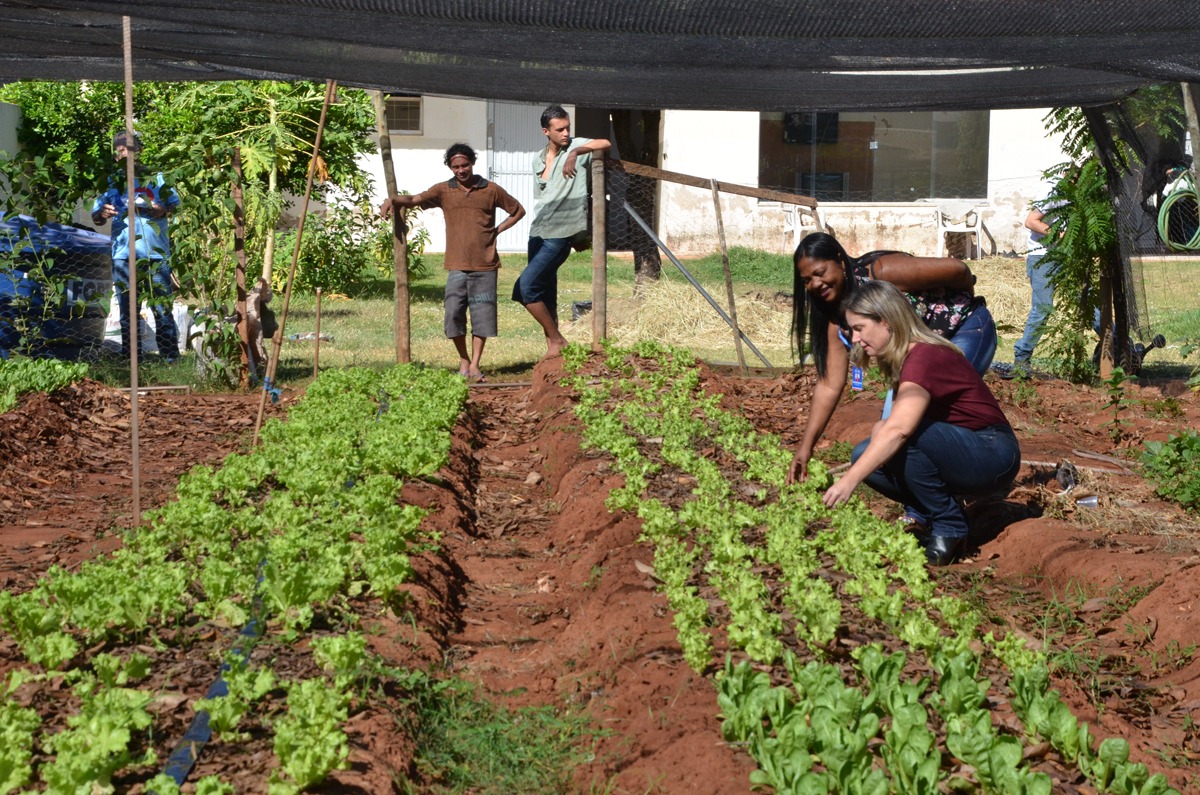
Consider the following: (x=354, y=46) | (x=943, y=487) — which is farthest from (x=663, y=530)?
(x=354, y=46)

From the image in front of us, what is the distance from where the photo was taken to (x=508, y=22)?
589 centimetres

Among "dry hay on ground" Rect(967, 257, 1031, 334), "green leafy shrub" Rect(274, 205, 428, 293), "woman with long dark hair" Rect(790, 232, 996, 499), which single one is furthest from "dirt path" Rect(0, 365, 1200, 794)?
"green leafy shrub" Rect(274, 205, 428, 293)

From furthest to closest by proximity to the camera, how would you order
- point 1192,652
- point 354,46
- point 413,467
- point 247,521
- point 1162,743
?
point 354,46 → point 413,467 → point 247,521 → point 1192,652 → point 1162,743

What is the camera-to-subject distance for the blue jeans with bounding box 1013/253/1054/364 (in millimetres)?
10039

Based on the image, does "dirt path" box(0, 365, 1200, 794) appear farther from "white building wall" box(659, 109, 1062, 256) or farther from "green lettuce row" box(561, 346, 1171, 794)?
"white building wall" box(659, 109, 1062, 256)

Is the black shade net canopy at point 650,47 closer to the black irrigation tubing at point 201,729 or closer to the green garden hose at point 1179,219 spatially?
the green garden hose at point 1179,219

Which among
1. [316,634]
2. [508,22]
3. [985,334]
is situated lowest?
[316,634]

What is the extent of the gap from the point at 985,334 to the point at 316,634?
3.68m

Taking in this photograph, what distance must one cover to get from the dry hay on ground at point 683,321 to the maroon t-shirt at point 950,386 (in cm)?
731

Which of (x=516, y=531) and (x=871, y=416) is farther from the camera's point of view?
(x=871, y=416)

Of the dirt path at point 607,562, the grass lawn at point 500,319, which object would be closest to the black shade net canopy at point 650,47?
the dirt path at point 607,562

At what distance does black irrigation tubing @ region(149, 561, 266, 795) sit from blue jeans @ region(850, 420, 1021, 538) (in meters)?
2.67

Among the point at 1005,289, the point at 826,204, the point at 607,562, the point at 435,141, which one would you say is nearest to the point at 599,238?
the point at 607,562

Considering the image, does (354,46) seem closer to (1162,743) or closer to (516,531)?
(516,531)
